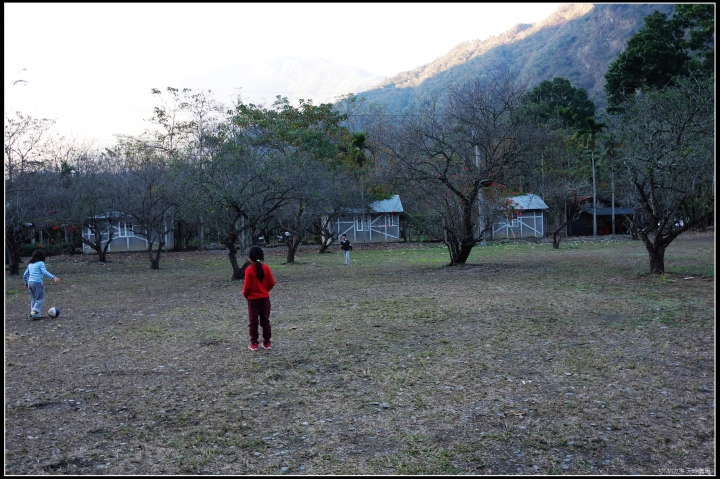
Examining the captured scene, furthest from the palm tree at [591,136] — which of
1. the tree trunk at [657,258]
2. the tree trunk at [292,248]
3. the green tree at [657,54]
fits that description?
the tree trunk at [657,258]

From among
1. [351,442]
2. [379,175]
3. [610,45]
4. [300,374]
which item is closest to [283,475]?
[351,442]

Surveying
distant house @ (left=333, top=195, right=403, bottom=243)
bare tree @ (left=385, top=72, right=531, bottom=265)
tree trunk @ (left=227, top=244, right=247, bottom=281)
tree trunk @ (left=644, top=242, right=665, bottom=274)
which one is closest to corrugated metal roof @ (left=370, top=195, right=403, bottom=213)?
distant house @ (left=333, top=195, right=403, bottom=243)

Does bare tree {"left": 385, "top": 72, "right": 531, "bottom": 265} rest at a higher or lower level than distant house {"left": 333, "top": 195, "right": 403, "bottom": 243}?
higher

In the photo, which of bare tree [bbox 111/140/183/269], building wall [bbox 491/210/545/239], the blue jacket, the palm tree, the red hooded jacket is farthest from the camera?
building wall [bbox 491/210/545/239]

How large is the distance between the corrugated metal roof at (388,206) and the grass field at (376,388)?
28.7 metres

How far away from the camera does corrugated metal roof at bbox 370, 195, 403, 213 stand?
4088 cm

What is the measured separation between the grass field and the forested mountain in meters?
67.4

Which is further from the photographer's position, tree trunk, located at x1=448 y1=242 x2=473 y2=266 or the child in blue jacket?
tree trunk, located at x1=448 y1=242 x2=473 y2=266

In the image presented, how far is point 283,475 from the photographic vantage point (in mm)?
3814

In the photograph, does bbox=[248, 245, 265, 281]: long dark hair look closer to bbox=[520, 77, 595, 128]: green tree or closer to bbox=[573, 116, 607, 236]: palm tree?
bbox=[573, 116, 607, 236]: palm tree

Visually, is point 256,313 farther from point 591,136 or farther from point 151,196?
point 591,136

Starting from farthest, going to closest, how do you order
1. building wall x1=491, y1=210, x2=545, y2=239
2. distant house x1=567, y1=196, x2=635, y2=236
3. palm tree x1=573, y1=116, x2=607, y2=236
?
1. distant house x1=567, y1=196, x2=635, y2=236
2. building wall x1=491, y1=210, x2=545, y2=239
3. palm tree x1=573, y1=116, x2=607, y2=236

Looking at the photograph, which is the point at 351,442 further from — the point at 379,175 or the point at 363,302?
the point at 379,175

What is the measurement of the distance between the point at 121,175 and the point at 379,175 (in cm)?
1762
